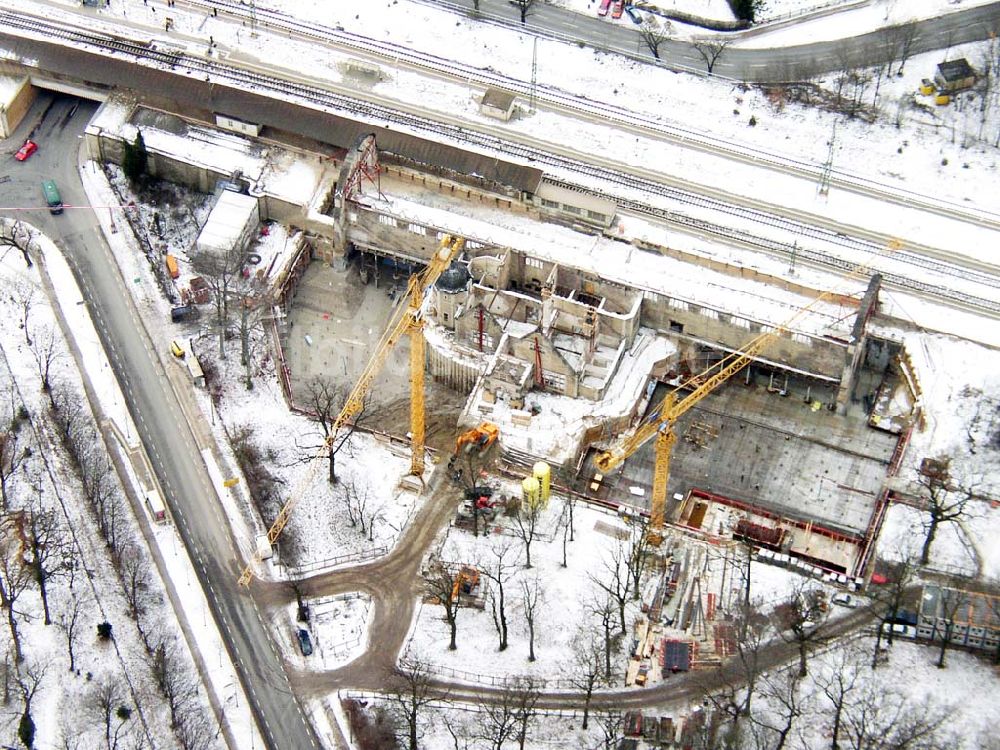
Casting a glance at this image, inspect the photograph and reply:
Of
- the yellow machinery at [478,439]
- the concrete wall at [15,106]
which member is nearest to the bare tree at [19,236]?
the concrete wall at [15,106]

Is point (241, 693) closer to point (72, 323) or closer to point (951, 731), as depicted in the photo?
point (72, 323)

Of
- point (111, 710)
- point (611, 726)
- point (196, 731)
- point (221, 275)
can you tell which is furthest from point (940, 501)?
point (111, 710)

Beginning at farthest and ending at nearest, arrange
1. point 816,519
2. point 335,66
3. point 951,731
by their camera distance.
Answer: point 335,66 → point 816,519 → point 951,731

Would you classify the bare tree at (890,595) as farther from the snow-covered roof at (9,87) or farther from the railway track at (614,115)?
the snow-covered roof at (9,87)

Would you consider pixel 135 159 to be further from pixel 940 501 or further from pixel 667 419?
pixel 940 501

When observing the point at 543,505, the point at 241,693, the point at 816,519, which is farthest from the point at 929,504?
the point at 241,693
